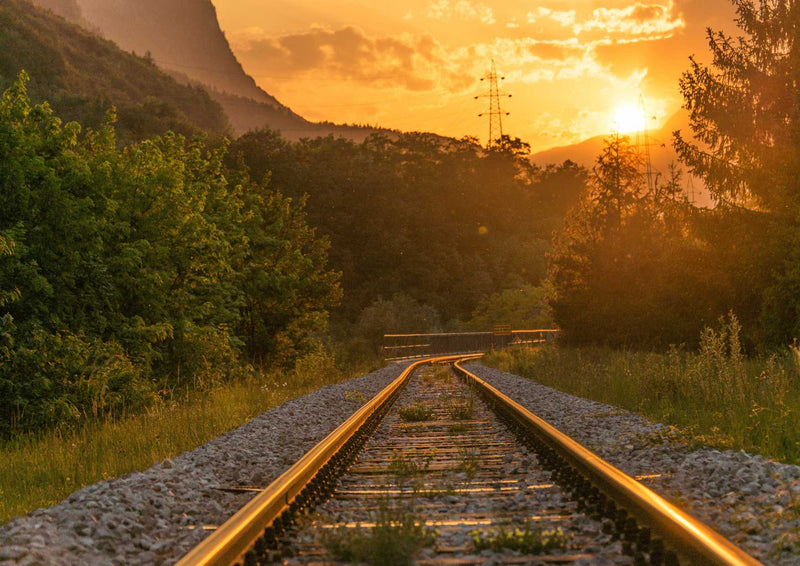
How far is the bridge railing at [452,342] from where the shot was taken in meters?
38.7

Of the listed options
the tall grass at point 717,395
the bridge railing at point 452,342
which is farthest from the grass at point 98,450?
the bridge railing at point 452,342

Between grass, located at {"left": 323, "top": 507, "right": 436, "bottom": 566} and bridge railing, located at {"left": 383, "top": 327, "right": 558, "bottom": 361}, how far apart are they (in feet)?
104

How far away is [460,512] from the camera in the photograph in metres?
5.46

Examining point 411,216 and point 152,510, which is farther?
point 411,216

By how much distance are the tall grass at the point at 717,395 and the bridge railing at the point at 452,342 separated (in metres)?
22.4

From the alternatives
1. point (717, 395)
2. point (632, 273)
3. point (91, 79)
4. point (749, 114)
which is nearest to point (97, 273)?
point (717, 395)

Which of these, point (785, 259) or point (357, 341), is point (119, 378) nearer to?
point (785, 259)

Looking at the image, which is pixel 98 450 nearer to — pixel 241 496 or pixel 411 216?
pixel 241 496

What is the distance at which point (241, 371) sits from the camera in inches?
830

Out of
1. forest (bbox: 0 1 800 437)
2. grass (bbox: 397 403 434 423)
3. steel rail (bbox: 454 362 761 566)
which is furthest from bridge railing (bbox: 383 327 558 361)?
steel rail (bbox: 454 362 761 566)

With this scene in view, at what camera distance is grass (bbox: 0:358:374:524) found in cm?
705

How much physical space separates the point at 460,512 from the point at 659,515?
158 centimetres

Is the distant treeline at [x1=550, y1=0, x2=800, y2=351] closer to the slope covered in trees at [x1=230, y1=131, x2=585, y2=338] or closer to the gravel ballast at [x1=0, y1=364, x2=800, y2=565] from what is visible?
the gravel ballast at [x1=0, y1=364, x2=800, y2=565]

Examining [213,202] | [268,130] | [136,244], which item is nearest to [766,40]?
[213,202]
